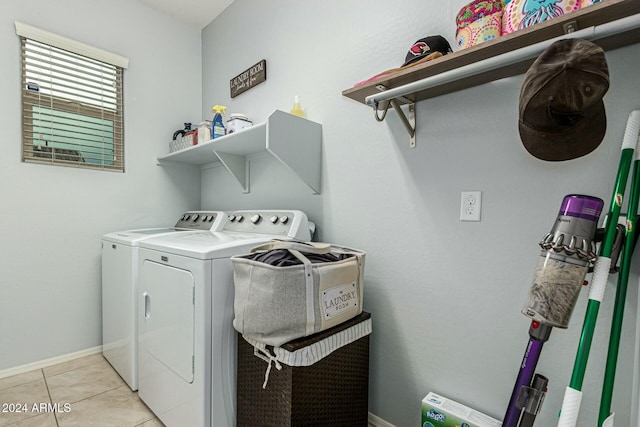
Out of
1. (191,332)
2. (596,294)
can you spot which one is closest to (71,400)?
(191,332)

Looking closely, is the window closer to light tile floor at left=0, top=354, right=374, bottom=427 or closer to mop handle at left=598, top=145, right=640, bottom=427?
light tile floor at left=0, top=354, right=374, bottom=427

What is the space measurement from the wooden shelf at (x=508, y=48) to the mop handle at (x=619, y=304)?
14.5 inches

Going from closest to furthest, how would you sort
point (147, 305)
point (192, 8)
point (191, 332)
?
point (191, 332) < point (147, 305) < point (192, 8)

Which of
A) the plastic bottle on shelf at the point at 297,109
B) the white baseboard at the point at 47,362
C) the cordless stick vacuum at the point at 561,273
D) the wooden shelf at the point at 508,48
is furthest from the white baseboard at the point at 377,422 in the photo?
the white baseboard at the point at 47,362

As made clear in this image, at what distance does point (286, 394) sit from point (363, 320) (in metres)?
0.44

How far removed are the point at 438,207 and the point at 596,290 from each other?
634mm

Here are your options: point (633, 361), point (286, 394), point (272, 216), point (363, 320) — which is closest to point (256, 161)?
point (272, 216)

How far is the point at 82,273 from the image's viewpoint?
2346mm

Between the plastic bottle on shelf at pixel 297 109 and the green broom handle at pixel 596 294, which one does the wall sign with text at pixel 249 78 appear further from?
the green broom handle at pixel 596 294

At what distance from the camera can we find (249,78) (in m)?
2.38

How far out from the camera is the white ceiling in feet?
8.48

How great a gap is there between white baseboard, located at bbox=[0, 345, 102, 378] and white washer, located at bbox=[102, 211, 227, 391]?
137mm

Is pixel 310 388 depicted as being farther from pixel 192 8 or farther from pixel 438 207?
pixel 192 8

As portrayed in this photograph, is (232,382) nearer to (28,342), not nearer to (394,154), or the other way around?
(394,154)
